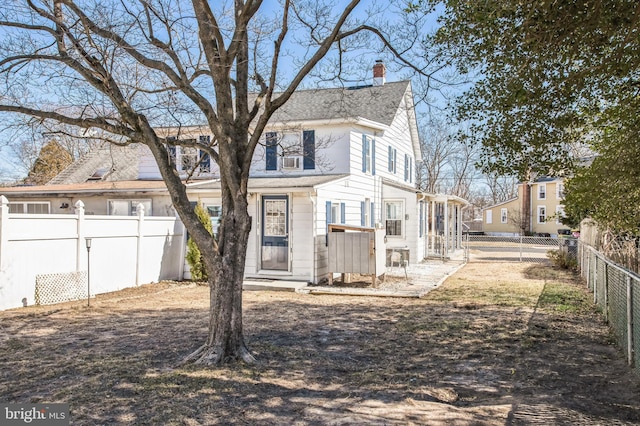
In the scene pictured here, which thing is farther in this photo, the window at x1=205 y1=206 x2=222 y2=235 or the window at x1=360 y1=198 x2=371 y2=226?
the window at x1=360 y1=198 x2=371 y2=226

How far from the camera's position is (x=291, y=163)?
1627 centimetres

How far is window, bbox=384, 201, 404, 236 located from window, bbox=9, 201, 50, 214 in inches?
501

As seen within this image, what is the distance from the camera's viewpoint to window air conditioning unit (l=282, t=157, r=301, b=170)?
16.2 metres

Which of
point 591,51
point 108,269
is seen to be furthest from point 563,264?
point 108,269

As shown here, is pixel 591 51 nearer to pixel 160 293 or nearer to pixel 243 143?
pixel 243 143

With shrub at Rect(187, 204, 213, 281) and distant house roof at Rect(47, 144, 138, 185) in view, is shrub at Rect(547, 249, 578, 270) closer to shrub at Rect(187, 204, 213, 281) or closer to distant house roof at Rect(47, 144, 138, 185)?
shrub at Rect(187, 204, 213, 281)

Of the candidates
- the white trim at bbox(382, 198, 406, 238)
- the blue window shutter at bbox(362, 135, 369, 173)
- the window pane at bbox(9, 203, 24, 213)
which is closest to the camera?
the blue window shutter at bbox(362, 135, 369, 173)

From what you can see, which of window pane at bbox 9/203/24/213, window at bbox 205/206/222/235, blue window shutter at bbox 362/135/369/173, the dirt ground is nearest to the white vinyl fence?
the dirt ground

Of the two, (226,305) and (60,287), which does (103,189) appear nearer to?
(60,287)

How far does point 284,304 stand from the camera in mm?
10828

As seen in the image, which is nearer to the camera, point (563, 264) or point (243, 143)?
point (243, 143)

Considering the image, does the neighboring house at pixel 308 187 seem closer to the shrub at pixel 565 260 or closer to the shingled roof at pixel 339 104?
the shingled roof at pixel 339 104

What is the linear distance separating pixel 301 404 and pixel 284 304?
615 cm

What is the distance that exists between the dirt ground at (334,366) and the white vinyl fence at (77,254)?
0.71 metres
